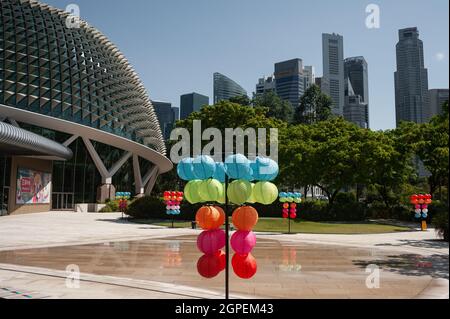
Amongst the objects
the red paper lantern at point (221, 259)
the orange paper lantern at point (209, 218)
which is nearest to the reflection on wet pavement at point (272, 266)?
the red paper lantern at point (221, 259)

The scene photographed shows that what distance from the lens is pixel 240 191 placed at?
9234 millimetres

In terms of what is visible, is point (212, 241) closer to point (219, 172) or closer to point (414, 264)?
point (219, 172)

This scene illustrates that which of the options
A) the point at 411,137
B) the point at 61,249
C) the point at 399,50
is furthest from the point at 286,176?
the point at 399,50

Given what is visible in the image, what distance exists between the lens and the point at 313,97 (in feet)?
288

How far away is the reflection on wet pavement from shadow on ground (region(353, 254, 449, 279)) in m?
0.03

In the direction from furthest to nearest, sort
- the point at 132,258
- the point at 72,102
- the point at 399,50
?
the point at 399,50
the point at 72,102
the point at 132,258

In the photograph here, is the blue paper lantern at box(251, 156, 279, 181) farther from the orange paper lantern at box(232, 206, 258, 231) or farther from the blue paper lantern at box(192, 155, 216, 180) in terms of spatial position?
the blue paper lantern at box(192, 155, 216, 180)

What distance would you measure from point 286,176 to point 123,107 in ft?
102

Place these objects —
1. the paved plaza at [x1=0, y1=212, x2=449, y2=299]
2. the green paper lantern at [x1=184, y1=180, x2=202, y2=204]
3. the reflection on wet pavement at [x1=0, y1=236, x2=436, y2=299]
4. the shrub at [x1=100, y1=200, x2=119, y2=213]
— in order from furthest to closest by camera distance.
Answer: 1. the shrub at [x1=100, y1=200, x2=119, y2=213]
2. the reflection on wet pavement at [x1=0, y1=236, x2=436, y2=299]
3. the paved plaza at [x1=0, y1=212, x2=449, y2=299]
4. the green paper lantern at [x1=184, y1=180, x2=202, y2=204]

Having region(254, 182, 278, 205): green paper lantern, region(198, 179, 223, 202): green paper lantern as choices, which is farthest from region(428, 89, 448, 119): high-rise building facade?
region(198, 179, 223, 202): green paper lantern

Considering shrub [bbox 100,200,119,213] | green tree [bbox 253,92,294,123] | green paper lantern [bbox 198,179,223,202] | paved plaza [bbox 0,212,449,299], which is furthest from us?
green tree [bbox 253,92,294,123]

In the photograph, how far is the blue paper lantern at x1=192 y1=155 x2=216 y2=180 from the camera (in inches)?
376

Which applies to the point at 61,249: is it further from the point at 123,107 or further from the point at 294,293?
the point at 123,107

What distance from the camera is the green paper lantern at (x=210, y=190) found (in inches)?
371
